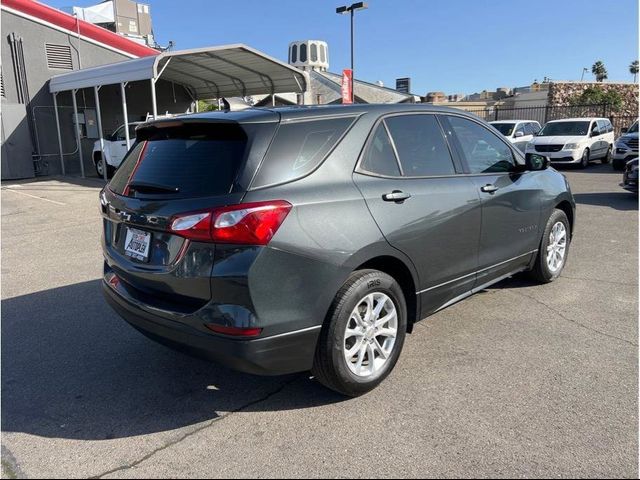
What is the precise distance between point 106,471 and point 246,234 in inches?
55.3

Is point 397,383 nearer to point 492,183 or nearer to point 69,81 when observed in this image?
point 492,183

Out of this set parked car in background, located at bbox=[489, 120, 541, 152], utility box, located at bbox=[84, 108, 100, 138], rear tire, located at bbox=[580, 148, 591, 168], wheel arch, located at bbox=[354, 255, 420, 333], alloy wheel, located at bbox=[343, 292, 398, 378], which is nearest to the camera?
alloy wheel, located at bbox=[343, 292, 398, 378]

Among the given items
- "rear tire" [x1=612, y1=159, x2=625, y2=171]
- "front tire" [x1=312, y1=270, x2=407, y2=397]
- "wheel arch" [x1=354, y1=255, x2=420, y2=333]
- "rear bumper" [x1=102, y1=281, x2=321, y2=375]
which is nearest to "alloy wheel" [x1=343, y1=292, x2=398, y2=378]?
"front tire" [x1=312, y1=270, x2=407, y2=397]

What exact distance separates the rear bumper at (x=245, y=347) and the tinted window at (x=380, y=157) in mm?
1140

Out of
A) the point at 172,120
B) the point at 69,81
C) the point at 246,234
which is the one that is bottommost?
the point at 246,234

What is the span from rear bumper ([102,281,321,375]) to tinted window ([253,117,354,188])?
86 cm

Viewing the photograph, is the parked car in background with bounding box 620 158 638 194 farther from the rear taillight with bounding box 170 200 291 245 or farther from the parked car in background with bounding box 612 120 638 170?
the rear taillight with bounding box 170 200 291 245

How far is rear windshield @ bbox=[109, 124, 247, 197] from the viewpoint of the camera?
2875 millimetres

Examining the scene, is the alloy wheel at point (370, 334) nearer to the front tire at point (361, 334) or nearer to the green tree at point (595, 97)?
the front tire at point (361, 334)

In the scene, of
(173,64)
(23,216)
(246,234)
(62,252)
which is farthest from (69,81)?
(246,234)

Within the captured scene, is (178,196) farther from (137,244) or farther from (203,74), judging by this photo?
(203,74)

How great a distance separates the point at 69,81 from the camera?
1633 centimetres

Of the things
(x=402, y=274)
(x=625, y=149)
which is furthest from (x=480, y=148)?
(x=625, y=149)

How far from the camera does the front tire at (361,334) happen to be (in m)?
3.01
